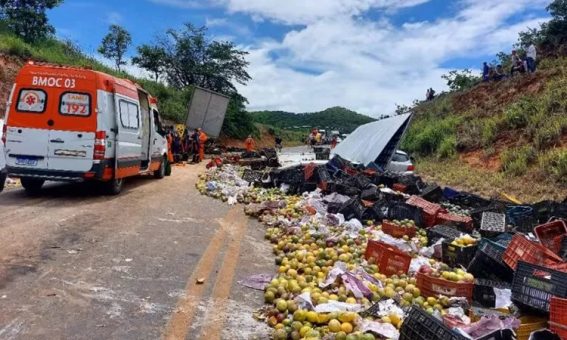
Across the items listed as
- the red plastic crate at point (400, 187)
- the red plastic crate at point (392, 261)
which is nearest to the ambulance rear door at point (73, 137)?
the red plastic crate at point (392, 261)

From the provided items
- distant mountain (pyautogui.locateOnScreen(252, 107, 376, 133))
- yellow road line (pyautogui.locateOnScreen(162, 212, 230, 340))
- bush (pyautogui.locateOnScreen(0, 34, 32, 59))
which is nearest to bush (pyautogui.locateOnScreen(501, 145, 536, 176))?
yellow road line (pyautogui.locateOnScreen(162, 212, 230, 340))

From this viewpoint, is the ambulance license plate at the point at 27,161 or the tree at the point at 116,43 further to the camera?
the tree at the point at 116,43

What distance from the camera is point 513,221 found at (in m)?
8.80

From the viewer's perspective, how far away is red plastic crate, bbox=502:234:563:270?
5.42 m

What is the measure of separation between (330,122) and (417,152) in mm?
71301

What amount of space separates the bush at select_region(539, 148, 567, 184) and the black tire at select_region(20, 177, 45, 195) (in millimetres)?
13172

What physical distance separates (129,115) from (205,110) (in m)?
17.5

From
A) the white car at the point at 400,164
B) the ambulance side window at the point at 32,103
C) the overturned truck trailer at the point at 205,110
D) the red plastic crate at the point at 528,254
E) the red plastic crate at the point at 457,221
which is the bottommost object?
the red plastic crate at the point at 457,221

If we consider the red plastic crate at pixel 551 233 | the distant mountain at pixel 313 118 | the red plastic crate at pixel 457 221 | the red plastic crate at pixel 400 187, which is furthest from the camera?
the distant mountain at pixel 313 118

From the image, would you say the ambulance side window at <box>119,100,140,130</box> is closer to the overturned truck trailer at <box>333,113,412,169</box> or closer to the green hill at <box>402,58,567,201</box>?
the overturned truck trailer at <box>333,113,412,169</box>

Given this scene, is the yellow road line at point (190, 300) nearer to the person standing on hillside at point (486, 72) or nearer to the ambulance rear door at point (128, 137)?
the ambulance rear door at point (128, 137)

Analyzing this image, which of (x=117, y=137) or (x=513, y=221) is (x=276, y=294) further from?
(x=117, y=137)

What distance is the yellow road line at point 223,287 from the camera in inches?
168

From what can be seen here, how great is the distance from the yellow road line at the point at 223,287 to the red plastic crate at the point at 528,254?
3052mm
